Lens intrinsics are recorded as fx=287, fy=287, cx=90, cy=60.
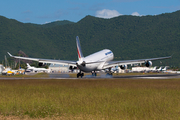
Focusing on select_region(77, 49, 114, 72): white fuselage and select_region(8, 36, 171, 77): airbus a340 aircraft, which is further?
select_region(77, 49, 114, 72): white fuselage

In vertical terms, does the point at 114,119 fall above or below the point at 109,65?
below

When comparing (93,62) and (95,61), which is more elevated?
(95,61)

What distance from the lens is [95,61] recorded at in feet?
Result: 223

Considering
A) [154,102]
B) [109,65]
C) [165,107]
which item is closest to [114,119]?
[165,107]

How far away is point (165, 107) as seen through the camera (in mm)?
17406

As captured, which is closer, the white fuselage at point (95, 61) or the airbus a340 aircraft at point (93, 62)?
the airbus a340 aircraft at point (93, 62)

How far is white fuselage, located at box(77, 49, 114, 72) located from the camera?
63625 mm

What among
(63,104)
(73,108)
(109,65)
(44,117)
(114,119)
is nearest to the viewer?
(114,119)

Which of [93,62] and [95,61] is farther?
[95,61]

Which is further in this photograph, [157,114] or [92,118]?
[157,114]

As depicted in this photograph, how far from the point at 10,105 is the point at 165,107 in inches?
376

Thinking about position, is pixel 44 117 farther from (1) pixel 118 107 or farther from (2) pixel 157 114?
(2) pixel 157 114

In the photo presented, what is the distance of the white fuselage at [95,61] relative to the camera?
6362cm

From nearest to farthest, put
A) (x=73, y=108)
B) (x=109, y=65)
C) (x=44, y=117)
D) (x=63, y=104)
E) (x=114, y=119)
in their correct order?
(x=114, y=119) → (x=44, y=117) → (x=73, y=108) → (x=63, y=104) → (x=109, y=65)
